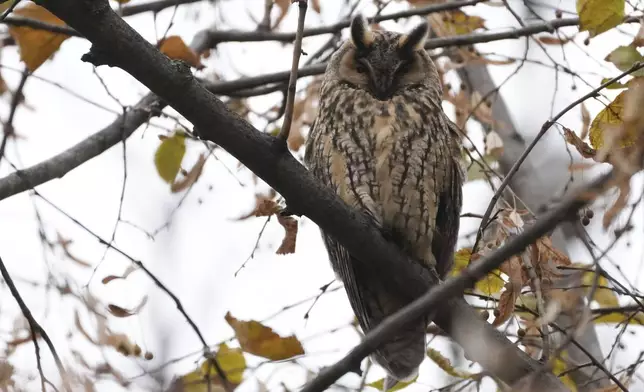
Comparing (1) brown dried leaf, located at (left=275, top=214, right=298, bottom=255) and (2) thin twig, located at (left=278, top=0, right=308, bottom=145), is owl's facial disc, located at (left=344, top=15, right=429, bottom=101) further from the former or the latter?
(2) thin twig, located at (left=278, top=0, right=308, bottom=145)

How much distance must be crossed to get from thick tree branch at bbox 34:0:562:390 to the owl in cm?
54

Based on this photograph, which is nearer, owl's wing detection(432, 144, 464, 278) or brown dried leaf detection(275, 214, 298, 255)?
brown dried leaf detection(275, 214, 298, 255)

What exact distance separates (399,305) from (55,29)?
5.00 ft

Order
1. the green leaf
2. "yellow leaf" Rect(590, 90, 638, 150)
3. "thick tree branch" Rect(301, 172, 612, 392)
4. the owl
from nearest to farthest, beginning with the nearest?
"thick tree branch" Rect(301, 172, 612, 392) → "yellow leaf" Rect(590, 90, 638, 150) → the green leaf → the owl

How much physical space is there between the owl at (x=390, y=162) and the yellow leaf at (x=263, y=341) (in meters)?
0.55

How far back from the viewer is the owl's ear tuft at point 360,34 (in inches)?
125

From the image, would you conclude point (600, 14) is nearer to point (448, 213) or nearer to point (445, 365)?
point (448, 213)

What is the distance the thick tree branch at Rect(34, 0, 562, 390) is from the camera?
168 cm

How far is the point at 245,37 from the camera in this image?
151 inches

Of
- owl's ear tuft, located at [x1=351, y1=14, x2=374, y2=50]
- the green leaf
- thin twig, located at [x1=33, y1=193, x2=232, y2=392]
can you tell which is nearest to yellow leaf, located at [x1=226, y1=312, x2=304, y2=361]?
thin twig, located at [x1=33, y1=193, x2=232, y2=392]

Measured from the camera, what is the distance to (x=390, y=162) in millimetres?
2789

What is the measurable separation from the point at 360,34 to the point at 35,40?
4.20 feet

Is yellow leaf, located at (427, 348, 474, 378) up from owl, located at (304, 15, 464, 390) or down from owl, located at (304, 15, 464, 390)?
down

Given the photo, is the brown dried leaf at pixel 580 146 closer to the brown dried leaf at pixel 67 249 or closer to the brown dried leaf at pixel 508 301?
the brown dried leaf at pixel 508 301
